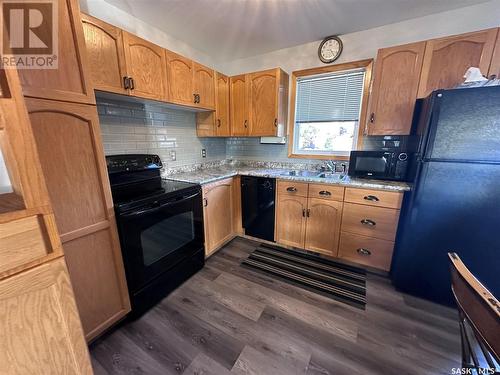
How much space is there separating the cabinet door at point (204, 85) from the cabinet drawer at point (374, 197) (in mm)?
1853

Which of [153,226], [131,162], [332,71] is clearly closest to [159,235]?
[153,226]

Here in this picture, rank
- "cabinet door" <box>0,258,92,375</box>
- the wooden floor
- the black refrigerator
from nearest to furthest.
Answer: "cabinet door" <box>0,258,92,375</box> → the wooden floor → the black refrigerator

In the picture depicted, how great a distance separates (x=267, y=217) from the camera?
256 centimetres

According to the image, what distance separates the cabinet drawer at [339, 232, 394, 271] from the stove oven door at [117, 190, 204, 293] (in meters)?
1.55

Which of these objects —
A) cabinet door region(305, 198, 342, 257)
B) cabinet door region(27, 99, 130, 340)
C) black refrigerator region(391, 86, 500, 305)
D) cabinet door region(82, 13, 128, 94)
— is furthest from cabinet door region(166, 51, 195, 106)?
black refrigerator region(391, 86, 500, 305)

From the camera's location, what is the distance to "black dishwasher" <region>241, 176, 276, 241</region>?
2.48 metres

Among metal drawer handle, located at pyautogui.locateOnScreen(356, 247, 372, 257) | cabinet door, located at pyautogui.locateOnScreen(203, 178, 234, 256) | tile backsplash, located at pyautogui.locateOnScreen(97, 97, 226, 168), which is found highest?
tile backsplash, located at pyautogui.locateOnScreen(97, 97, 226, 168)

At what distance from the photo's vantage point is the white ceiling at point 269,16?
1.73 meters

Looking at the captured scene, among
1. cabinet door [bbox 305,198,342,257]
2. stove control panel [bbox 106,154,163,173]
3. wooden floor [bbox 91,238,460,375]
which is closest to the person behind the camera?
wooden floor [bbox 91,238,460,375]

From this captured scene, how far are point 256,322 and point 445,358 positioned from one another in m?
1.22

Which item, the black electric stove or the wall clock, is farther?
the wall clock

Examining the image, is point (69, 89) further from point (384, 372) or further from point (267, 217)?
point (384, 372)

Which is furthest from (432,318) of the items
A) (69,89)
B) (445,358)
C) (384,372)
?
(69,89)

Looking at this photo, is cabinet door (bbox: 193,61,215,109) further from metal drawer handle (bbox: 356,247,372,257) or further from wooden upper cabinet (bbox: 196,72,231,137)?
metal drawer handle (bbox: 356,247,372,257)
